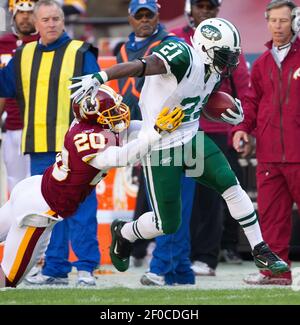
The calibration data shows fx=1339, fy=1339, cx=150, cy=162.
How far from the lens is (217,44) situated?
27.6ft

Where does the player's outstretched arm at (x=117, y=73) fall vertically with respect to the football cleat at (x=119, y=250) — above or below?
above

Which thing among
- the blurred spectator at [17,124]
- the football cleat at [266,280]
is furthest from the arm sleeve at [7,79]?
the football cleat at [266,280]

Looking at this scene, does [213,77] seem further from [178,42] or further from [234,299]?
[234,299]

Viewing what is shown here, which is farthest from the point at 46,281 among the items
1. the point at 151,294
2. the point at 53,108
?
the point at 53,108

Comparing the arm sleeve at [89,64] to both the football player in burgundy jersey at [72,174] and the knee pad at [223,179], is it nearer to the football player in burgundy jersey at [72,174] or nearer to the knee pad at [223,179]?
the football player in burgundy jersey at [72,174]

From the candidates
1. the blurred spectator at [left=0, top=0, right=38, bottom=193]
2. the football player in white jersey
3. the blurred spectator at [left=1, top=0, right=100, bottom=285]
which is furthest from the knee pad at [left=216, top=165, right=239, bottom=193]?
the blurred spectator at [left=0, top=0, right=38, bottom=193]

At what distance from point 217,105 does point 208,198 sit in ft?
6.10

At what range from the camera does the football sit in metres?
8.70

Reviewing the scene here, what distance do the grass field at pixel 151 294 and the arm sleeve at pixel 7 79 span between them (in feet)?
4.65

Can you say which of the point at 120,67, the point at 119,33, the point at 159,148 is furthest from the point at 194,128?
the point at 119,33

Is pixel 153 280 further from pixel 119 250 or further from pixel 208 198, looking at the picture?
pixel 208 198

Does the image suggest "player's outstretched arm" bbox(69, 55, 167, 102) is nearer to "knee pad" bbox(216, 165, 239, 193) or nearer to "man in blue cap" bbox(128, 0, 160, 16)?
"knee pad" bbox(216, 165, 239, 193)

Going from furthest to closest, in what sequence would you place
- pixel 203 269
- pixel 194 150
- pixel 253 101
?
1. pixel 203 269
2. pixel 253 101
3. pixel 194 150

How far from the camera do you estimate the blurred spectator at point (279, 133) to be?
944cm
